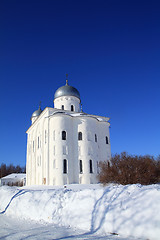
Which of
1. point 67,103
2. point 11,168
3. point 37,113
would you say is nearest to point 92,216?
point 67,103

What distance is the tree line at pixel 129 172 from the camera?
15656mm

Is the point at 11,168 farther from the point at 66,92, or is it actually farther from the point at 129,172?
the point at 129,172

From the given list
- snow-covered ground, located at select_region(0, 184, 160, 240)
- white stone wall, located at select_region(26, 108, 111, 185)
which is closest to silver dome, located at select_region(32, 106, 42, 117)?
white stone wall, located at select_region(26, 108, 111, 185)

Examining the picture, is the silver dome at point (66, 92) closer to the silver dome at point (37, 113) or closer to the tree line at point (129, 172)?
the silver dome at point (37, 113)

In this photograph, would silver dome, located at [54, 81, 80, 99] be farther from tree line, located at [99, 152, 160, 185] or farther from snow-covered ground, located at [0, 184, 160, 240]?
snow-covered ground, located at [0, 184, 160, 240]

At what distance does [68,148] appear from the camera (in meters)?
26.4

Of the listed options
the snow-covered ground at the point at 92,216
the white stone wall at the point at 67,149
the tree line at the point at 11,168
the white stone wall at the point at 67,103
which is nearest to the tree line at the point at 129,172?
the white stone wall at the point at 67,149

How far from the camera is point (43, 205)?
799cm

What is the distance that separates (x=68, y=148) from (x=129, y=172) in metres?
11.8

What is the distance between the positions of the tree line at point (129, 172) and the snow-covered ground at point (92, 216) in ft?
29.3

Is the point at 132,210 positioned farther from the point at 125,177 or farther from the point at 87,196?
the point at 125,177

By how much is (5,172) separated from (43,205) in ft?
245

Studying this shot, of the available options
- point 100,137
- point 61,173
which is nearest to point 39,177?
point 61,173

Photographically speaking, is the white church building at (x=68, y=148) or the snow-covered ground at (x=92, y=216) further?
the white church building at (x=68, y=148)
